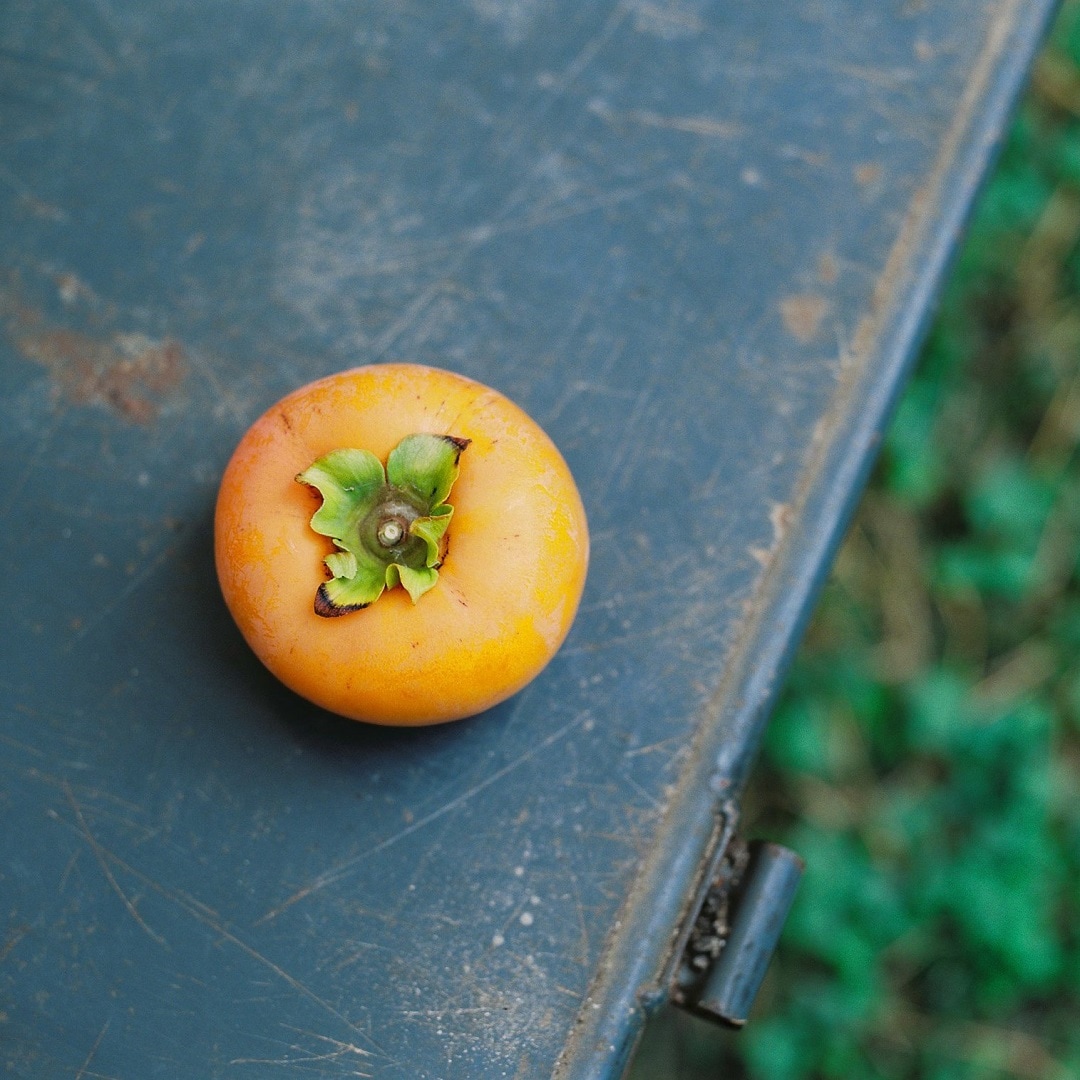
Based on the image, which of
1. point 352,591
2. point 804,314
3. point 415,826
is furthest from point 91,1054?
point 804,314

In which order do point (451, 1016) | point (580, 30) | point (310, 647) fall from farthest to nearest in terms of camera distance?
point (580, 30), point (451, 1016), point (310, 647)

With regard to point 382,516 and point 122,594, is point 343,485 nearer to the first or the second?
point 382,516

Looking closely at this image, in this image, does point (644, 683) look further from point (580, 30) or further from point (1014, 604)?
point (1014, 604)

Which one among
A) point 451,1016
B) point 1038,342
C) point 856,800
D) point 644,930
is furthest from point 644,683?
point 1038,342

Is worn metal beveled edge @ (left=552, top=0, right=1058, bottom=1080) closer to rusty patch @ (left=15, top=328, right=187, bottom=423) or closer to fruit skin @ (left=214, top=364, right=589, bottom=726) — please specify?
fruit skin @ (left=214, top=364, right=589, bottom=726)

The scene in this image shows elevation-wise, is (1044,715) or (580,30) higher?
(580,30)

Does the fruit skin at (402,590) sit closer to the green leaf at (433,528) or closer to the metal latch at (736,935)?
the green leaf at (433,528)
